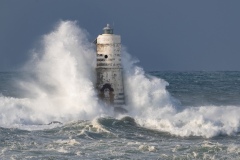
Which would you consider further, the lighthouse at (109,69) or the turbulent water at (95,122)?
the lighthouse at (109,69)

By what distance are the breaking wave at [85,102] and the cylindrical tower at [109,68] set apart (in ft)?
1.41

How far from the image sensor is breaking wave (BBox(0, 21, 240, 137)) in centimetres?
2369

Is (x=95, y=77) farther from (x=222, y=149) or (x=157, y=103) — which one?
(x=222, y=149)

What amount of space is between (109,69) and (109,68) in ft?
0.14

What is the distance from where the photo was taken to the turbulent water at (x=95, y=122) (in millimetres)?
18062

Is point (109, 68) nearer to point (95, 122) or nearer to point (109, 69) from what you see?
point (109, 69)

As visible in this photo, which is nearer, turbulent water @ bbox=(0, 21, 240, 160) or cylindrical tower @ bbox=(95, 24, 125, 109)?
turbulent water @ bbox=(0, 21, 240, 160)

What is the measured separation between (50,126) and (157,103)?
20.1 feet

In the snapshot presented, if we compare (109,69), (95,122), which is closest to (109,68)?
(109,69)

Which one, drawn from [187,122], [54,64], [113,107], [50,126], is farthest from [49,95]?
[187,122]

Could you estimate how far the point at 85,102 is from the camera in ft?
84.3

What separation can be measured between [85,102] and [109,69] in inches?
67.0

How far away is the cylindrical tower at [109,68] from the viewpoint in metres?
25.9

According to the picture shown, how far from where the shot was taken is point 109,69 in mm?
26000
